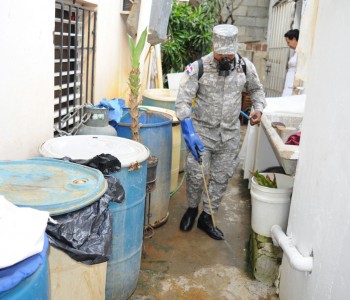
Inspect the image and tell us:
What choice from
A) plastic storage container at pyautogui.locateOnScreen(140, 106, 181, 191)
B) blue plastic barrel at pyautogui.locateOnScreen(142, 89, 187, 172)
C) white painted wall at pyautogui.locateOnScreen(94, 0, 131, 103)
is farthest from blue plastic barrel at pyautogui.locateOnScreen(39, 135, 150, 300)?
blue plastic barrel at pyautogui.locateOnScreen(142, 89, 187, 172)

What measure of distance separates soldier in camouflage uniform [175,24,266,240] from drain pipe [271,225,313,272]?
3.20ft

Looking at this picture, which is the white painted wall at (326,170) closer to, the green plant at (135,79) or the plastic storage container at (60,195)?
the plastic storage container at (60,195)

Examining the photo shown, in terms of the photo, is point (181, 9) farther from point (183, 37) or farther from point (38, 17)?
point (38, 17)

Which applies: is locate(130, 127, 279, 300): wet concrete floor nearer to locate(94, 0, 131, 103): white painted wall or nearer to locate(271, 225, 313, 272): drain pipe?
locate(271, 225, 313, 272): drain pipe

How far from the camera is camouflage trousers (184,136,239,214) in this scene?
3711 millimetres

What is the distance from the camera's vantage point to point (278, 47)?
8.70 meters

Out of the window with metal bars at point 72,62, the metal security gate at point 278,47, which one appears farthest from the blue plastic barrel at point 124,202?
the metal security gate at point 278,47

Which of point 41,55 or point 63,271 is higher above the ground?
point 41,55

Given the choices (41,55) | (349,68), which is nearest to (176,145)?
(41,55)

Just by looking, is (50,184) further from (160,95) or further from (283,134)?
(160,95)

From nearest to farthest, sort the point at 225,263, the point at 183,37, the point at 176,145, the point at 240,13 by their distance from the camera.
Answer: the point at 225,263, the point at 176,145, the point at 183,37, the point at 240,13

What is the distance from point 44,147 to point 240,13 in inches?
397

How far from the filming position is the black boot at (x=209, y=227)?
3820 millimetres

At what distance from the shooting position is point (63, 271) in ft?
5.90
